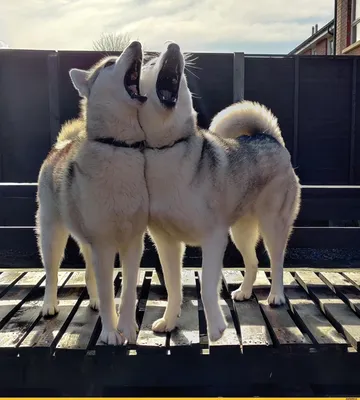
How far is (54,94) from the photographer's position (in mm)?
6742

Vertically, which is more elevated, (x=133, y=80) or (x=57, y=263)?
(x=133, y=80)

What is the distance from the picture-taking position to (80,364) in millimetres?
2426

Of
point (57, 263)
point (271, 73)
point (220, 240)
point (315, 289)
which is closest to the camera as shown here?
→ point (220, 240)

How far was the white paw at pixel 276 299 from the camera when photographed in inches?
125

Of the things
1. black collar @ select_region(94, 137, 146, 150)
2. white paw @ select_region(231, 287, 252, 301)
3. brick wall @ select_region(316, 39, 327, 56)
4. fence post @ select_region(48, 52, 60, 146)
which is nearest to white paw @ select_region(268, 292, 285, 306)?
white paw @ select_region(231, 287, 252, 301)

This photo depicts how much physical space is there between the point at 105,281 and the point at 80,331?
408 mm

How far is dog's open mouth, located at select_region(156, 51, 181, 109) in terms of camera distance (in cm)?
233

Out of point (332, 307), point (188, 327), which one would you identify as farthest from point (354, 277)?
point (188, 327)

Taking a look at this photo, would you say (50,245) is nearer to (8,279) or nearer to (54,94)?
(8,279)

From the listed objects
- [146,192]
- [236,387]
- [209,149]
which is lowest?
[236,387]

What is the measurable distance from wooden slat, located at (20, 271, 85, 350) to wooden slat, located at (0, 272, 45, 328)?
0.74 feet

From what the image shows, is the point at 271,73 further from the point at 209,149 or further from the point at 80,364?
the point at 80,364

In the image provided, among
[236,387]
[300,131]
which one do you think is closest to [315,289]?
[236,387]

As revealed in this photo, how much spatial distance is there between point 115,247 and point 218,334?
0.73 metres
